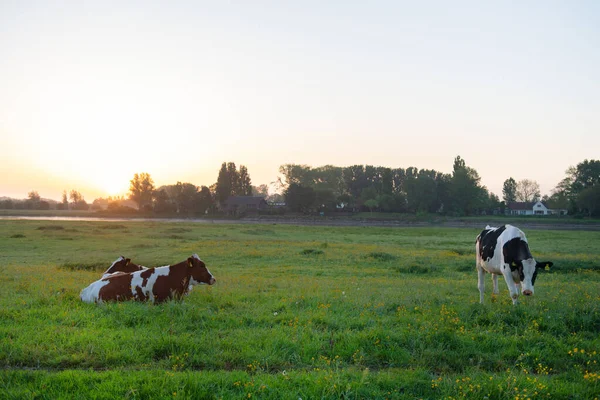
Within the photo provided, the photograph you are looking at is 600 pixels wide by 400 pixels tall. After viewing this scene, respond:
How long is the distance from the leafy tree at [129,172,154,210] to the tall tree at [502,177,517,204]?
408 feet

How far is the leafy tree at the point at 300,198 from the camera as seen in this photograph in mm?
100000

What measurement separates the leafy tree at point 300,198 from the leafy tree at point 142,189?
3603 centimetres

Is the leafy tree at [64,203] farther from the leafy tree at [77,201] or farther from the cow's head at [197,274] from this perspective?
the cow's head at [197,274]

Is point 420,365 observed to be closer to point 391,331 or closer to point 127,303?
point 391,331

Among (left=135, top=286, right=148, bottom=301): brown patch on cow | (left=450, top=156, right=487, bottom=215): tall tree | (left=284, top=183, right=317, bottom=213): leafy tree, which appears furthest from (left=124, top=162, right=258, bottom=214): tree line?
(left=135, top=286, right=148, bottom=301): brown patch on cow

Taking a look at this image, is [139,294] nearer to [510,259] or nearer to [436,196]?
[510,259]

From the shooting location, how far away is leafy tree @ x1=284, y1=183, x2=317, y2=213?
100 metres

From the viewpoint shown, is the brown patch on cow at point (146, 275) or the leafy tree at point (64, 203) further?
the leafy tree at point (64, 203)

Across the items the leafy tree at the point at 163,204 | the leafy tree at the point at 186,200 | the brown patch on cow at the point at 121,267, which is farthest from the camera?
the leafy tree at the point at 186,200

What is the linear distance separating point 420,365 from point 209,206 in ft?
343

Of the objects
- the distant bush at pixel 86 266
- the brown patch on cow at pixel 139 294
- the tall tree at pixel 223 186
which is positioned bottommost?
the distant bush at pixel 86 266

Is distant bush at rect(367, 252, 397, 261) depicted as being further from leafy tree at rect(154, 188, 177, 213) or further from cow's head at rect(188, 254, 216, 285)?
leafy tree at rect(154, 188, 177, 213)

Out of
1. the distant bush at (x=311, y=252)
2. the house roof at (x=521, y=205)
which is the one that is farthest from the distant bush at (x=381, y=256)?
the house roof at (x=521, y=205)

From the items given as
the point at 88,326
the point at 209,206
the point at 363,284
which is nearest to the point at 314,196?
the point at 209,206
